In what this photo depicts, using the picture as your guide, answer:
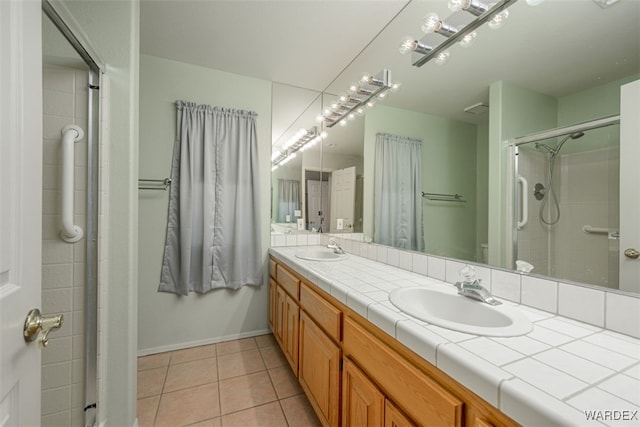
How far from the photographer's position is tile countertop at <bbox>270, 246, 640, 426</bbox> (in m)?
0.47

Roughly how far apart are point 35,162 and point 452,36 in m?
1.66

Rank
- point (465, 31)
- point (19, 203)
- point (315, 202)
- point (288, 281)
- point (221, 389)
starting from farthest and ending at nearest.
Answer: point (315, 202) → point (288, 281) → point (221, 389) → point (465, 31) → point (19, 203)

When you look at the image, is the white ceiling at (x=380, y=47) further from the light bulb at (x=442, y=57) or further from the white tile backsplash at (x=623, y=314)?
the white tile backsplash at (x=623, y=314)

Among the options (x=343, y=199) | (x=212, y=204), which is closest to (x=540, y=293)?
(x=343, y=199)

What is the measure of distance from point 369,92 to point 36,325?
6.84 ft

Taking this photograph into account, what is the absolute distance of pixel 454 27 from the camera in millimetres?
1270

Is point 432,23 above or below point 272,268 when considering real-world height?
above

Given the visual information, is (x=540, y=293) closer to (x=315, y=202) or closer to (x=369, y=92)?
(x=369, y=92)

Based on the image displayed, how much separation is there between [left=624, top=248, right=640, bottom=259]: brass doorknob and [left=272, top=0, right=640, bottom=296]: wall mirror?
4cm

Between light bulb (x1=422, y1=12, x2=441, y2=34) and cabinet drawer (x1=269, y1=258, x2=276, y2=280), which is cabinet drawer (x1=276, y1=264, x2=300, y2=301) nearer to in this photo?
cabinet drawer (x1=269, y1=258, x2=276, y2=280)

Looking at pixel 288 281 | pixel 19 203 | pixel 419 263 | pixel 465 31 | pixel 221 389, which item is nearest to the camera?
pixel 19 203

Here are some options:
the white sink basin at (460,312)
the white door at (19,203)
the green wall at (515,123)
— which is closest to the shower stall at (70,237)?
the white door at (19,203)

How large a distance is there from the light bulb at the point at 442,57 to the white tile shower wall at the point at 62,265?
5.78 feet

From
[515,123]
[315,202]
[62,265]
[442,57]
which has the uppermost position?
[442,57]
